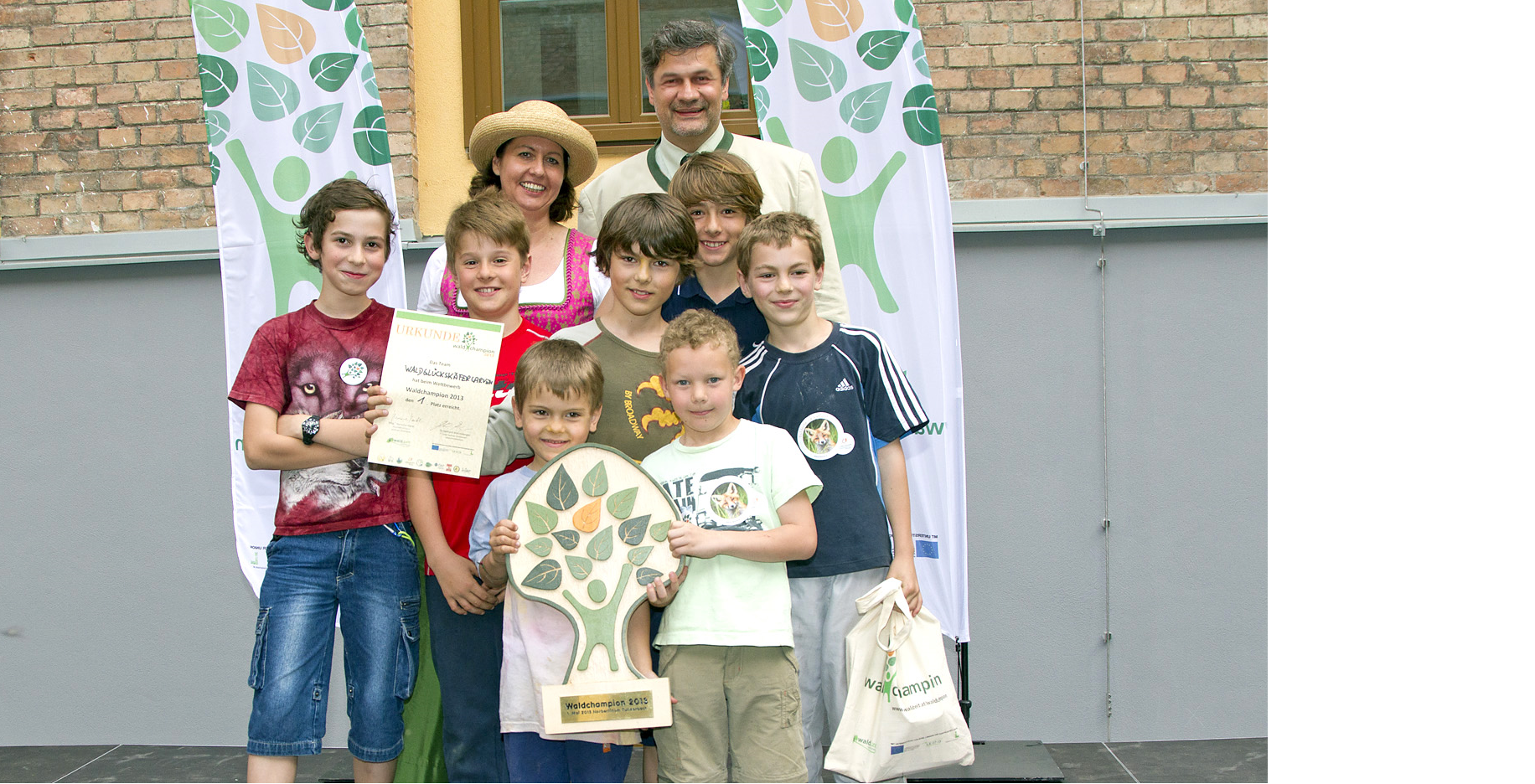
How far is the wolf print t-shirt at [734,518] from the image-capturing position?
86.7 inches

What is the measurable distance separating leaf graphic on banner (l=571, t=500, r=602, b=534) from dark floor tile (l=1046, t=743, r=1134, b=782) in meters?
2.63

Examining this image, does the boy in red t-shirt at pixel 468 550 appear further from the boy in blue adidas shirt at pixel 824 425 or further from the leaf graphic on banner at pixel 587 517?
the boy in blue adidas shirt at pixel 824 425

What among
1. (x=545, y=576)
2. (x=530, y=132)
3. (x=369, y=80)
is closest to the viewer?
(x=545, y=576)

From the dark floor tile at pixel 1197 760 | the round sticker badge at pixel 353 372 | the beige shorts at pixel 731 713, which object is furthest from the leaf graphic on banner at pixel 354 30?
the dark floor tile at pixel 1197 760

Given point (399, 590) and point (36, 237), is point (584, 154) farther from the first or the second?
point (36, 237)

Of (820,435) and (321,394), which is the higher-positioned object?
(321,394)

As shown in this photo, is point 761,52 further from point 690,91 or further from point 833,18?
point 690,91

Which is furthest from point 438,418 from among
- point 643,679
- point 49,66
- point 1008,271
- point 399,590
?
point 49,66

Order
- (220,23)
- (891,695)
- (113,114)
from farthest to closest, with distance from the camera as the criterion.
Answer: (113,114)
(220,23)
(891,695)

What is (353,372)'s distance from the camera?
236 cm

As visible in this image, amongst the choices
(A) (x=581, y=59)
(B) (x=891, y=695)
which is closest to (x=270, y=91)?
(A) (x=581, y=59)

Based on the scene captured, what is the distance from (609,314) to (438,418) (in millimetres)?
516

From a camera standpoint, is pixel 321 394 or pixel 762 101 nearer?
pixel 321 394

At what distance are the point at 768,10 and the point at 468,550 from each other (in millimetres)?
2132
